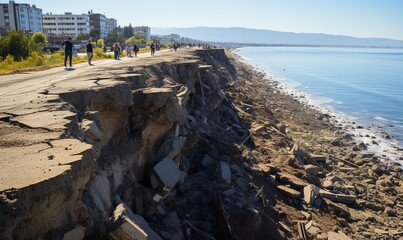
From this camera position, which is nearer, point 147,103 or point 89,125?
point 89,125

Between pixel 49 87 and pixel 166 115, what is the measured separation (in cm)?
275

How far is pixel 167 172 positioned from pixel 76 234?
3.87 meters

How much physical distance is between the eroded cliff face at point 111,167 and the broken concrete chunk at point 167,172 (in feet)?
0.08

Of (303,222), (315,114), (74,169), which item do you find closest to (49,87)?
(74,169)

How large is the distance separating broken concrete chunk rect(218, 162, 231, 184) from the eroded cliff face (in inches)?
24.6

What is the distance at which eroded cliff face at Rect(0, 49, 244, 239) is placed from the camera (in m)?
3.36

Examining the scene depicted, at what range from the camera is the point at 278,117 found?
2302 centimetres

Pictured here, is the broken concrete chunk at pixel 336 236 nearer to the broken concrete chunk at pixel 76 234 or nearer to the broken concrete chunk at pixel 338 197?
the broken concrete chunk at pixel 338 197

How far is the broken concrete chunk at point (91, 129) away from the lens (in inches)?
212

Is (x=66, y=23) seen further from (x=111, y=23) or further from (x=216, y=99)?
(x=216, y=99)

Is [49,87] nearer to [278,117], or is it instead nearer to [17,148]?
[17,148]

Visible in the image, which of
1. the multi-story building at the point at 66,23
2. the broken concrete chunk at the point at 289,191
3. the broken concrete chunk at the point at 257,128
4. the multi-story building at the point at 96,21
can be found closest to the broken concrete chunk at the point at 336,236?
the broken concrete chunk at the point at 289,191

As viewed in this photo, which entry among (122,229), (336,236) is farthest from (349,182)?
(122,229)

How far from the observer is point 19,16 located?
312 feet
